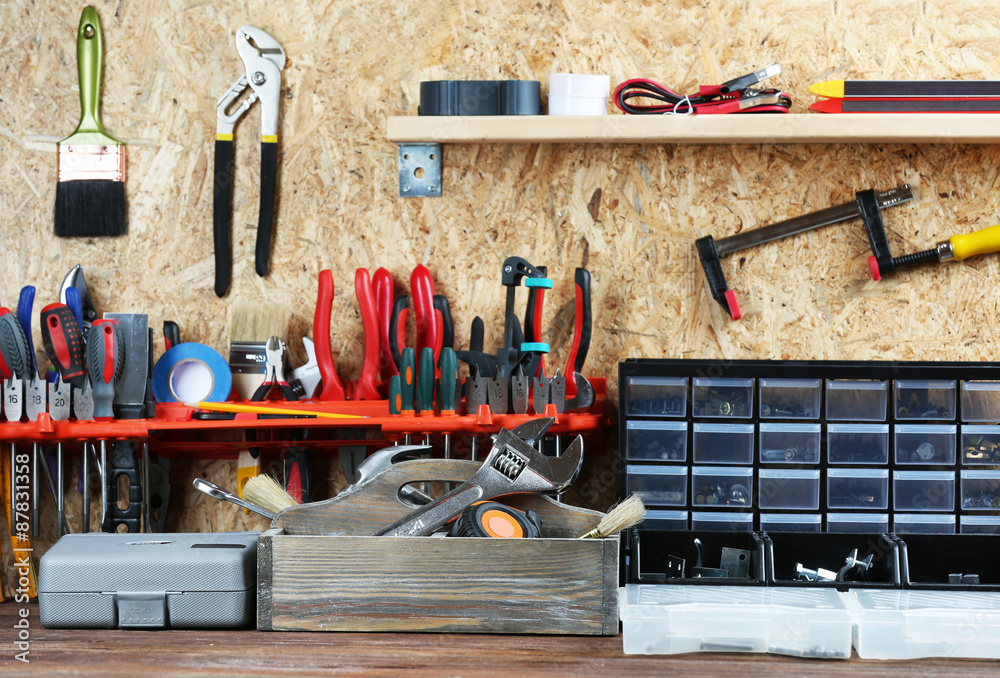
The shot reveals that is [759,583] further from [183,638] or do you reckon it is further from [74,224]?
[74,224]

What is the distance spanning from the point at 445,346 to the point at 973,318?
903 millimetres

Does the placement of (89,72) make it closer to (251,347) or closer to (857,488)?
(251,347)

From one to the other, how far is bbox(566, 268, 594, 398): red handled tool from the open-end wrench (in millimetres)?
304

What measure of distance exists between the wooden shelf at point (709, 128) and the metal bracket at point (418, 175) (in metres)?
0.12

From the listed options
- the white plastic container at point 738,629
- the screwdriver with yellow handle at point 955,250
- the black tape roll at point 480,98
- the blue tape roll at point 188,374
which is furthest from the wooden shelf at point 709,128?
the white plastic container at point 738,629

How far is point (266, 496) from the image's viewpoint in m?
1.07

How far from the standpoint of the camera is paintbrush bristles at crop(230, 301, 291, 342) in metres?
1.37

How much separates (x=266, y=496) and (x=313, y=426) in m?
0.25

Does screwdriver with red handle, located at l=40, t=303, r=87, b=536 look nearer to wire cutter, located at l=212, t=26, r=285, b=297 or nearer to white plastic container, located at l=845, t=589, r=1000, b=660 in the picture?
wire cutter, located at l=212, t=26, r=285, b=297

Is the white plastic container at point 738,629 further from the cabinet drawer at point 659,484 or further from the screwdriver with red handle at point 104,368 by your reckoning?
the screwdriver with red handle at point 104,368

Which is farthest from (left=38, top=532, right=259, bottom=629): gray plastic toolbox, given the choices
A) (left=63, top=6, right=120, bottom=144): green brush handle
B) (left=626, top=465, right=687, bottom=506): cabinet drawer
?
(left=63, top=6, right=120, bottom=144): green brush handle

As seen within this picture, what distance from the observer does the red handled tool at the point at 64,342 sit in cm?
123

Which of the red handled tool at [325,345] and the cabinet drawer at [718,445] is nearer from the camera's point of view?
the cabinet drawer at [718,445]

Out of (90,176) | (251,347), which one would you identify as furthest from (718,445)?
(90,176)
